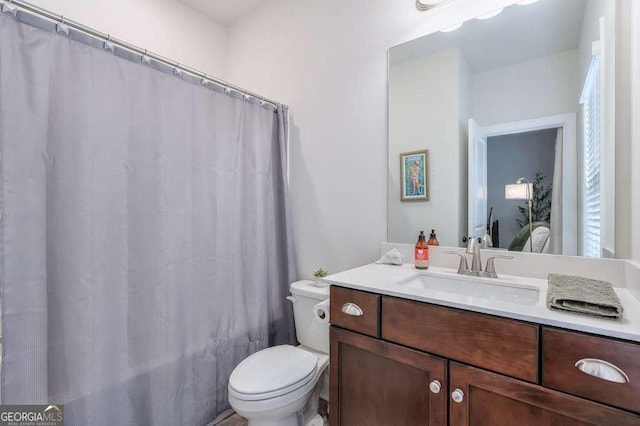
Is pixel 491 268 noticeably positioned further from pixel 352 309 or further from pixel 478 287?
pixel 352 309

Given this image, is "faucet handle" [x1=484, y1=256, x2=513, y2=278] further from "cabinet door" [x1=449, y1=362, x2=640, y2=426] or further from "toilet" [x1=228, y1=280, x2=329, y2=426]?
"toilet" [x1=228, y1=280, x2=329, y2=426]

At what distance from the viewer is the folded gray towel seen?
763 mm

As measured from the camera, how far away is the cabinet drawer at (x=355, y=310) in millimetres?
1091

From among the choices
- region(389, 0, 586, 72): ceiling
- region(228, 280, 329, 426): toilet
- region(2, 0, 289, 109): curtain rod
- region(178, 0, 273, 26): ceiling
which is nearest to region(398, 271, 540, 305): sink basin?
region(228, 280, 329, 426): toilet

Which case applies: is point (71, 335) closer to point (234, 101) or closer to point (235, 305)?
point (235, 305)

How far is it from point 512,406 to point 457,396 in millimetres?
→ 142

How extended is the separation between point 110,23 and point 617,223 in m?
2.89

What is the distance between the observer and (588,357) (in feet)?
2.38

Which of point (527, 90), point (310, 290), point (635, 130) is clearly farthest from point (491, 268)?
point (310, 290)

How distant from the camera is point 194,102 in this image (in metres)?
1.61

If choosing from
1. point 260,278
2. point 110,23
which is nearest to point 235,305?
point 260,278

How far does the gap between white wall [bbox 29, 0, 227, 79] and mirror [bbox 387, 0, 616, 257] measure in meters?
1.66

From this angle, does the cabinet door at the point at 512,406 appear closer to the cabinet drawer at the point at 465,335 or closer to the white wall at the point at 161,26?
the cabinet drawer at the point at 465,335

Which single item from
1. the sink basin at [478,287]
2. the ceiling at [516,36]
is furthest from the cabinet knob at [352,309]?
the ceiling at [516,36]
